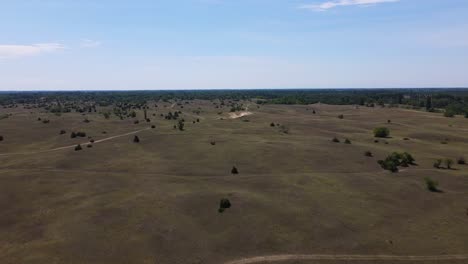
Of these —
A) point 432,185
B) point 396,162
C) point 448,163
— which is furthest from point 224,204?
point 448,163

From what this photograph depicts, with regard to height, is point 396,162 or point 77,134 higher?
point 77,134

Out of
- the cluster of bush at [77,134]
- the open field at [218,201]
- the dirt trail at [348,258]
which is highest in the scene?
the cluster of bush at [77,134]

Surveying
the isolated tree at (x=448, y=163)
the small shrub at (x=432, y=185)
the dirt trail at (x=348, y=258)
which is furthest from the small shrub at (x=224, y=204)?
the isolated tree at (x=448, y=163)

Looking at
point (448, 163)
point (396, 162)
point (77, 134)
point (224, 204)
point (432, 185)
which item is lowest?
point (432, 185)

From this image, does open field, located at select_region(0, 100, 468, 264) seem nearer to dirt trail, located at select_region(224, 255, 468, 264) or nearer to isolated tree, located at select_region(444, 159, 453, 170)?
dirt trail, located at select_region(224, 255, 468, 264)

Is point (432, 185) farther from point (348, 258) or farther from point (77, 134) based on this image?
point (77, 134)

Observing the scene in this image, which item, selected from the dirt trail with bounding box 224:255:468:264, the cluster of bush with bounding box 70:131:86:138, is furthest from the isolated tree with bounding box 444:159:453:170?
the cluster of bush with bounding box 70:131:86:138

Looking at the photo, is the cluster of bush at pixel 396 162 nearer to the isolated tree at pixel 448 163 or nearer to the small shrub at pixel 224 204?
the isolated tree at pixel 448 163
